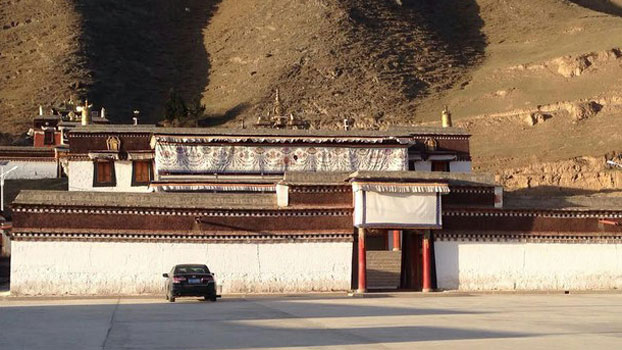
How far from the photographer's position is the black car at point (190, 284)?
38.1 meters

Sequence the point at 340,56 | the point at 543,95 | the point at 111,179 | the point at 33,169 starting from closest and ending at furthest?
the point at 111,179
the point at 33,169
the point at 543,95
the point at 340,56

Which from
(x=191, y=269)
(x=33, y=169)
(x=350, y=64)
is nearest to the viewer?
(x=191, y=269)

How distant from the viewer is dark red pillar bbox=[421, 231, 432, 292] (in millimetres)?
45375

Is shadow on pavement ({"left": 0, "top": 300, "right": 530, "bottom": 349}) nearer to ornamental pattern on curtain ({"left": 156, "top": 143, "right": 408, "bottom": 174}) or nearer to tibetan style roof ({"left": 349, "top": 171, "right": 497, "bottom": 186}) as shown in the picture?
tibetan style roof ({"left": 349, "top": 171, "right": 497, "bottom": 186})

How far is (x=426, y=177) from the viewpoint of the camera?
4534 centimetres

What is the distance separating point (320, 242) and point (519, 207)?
26.3 ft

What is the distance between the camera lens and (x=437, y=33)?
475 feet

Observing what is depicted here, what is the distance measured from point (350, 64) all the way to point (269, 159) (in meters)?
71.4

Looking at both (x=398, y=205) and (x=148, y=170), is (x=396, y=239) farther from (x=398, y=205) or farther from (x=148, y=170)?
(x=148, y=170)

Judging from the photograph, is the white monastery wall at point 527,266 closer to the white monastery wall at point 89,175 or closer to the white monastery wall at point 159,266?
the white monastery wall at point 159,266

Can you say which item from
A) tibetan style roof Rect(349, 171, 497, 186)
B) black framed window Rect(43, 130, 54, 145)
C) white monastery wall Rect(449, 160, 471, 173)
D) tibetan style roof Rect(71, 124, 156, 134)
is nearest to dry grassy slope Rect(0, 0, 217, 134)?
black framed window Rect(43, 130, 54, 145)

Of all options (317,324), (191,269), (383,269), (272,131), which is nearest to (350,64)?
(272,131)

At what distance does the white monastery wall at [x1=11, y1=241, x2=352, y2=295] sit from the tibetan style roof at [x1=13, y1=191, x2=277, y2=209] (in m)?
1.42

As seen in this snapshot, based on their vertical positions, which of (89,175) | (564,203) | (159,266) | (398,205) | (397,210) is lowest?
(159,266)
